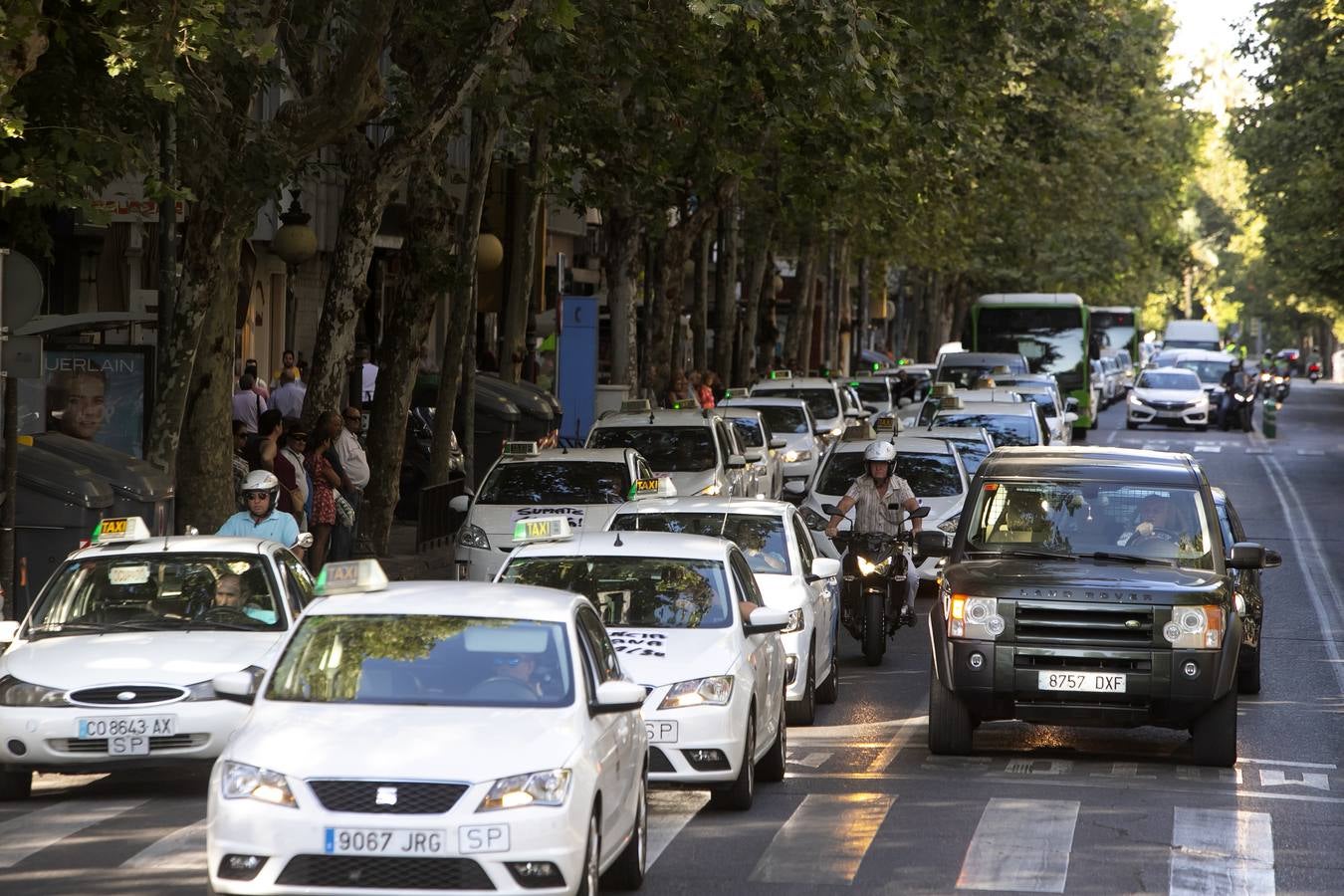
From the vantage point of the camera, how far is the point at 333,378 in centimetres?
2127

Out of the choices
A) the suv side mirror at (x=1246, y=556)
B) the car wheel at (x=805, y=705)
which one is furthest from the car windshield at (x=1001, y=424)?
the suv side mirror at (x=1246, y=556)

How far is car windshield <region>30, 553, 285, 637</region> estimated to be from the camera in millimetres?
11945

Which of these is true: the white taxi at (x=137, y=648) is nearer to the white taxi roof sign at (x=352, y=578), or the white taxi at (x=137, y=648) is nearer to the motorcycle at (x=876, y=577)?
the white taxi roof sign at (x=352, y=578)

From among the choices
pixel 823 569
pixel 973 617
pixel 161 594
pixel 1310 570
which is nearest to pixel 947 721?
pixel 973 617

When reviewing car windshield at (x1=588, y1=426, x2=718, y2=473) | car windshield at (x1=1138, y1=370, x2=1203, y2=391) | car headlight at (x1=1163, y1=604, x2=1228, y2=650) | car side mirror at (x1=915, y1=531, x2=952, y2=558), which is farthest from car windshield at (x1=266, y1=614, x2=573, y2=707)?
car windshield at (x1=1138, y1=370, x2=1203, y2=391)

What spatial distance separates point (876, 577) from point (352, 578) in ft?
28.6

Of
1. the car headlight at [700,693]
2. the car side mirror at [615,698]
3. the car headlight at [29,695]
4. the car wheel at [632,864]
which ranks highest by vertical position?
the car side mirror at [615,698]

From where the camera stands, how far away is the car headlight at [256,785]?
7.58 m

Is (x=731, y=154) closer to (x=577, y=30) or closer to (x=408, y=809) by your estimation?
(x=577, y=30)

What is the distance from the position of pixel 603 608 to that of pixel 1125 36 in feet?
109

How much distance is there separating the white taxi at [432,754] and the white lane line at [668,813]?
41.1 inches

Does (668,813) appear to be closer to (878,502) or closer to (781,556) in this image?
(781,556)

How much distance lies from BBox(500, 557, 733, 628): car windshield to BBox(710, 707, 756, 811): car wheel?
637 mm

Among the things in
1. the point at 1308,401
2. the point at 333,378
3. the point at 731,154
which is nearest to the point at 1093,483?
the point at 333,378
